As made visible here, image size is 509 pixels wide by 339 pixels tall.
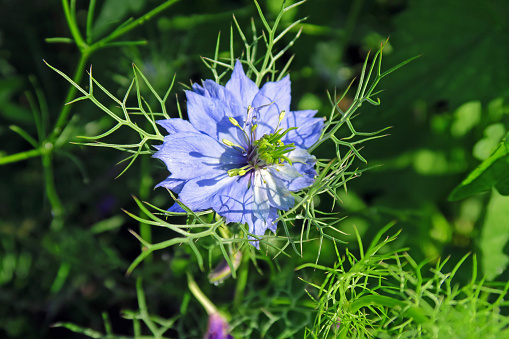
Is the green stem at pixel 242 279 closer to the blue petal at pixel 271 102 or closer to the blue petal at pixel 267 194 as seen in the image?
the blue petal at pixel 267 194

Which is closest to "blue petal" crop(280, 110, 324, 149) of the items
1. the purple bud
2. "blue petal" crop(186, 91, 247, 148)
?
"blue petal" crop(186, 91, 247, 148)

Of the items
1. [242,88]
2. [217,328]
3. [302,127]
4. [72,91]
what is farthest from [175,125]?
[217,328]

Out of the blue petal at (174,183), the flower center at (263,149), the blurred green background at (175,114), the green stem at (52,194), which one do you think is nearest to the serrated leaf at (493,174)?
the blurred green background at (175,114)

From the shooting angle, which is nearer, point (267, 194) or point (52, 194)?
point (267, 194)

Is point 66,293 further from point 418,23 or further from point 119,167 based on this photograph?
point 418,23


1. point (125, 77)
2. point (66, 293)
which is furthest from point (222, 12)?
point (66, 293)

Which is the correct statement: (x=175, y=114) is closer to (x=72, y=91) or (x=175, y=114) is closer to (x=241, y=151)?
(x=72, y=91)

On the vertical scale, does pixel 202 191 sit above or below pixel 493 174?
above
